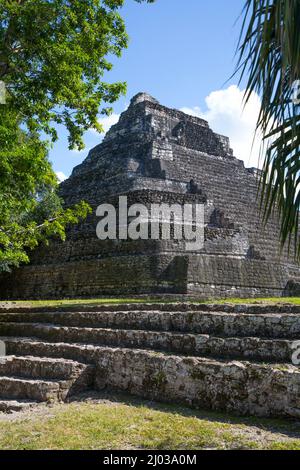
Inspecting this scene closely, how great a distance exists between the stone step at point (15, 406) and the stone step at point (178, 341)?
1853 millimetres

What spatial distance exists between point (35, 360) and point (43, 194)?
548 inches

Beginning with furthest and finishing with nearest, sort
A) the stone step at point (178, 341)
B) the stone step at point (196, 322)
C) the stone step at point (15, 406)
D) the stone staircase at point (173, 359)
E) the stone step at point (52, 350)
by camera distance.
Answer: the stone step at point (52, 350) < the stone step at point (15, 406) < the stone step at point (196, 322) < the stone step at point (178, 341) < the stone staircase at point (173, 359)

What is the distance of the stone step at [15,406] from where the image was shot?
20.6 feet

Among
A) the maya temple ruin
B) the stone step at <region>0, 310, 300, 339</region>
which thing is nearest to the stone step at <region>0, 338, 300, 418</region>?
the stone step at <region>0, 310, 300, 339</region>

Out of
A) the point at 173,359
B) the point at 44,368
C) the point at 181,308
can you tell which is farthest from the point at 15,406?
the point at 181,308

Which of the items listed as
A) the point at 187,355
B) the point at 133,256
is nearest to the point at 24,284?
the point at 133,256

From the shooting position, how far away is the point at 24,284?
57.6ft

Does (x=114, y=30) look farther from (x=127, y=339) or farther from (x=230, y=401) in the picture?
(x=230, y=401)

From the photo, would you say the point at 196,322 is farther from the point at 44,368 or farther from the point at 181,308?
the point at 44,368

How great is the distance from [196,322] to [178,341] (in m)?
0.52

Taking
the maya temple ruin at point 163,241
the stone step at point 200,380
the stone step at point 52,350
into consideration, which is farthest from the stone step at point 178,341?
the maya temple ruin at point 163,241

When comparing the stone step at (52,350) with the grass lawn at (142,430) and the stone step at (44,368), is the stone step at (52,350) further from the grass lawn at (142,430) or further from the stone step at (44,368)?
the grass lawn at (142,430)

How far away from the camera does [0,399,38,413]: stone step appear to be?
627 cm

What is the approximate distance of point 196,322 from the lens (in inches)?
284
